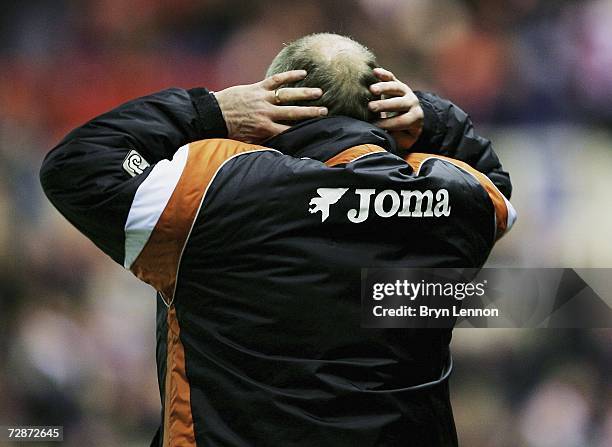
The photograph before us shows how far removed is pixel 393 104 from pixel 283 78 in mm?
146

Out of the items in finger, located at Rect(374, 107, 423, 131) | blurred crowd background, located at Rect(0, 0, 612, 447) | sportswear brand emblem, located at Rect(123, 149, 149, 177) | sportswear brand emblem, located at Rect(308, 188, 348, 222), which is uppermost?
sportswear brand emblem, located at Rect(123, 149, 149, 177)

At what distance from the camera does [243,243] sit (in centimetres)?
84

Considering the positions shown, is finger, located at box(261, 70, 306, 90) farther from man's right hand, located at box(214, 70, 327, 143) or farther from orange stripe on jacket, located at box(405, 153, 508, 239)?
orange stripe on jacket, located at box(405, 153, 508, 239)

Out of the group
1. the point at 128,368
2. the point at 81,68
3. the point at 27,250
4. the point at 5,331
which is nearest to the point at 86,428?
the point at 128,368

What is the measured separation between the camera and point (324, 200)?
0.85 m

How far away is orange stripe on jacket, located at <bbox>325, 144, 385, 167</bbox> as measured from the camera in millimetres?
880

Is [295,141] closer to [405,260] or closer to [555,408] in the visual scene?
[405,260]

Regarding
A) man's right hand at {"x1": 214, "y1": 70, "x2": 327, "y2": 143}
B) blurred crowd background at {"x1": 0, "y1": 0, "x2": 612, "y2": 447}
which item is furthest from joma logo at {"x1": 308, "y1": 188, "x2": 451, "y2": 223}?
blurred crowd background at {"x1": 0, "y1": 0, "x2": 612, "y2": 447}

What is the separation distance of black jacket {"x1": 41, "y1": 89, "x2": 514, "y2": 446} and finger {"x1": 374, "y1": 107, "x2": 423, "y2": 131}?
0.10 meters

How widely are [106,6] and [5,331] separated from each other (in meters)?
0.94

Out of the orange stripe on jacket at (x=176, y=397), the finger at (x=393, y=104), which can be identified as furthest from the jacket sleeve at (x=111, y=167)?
the finger at (x=393, y=104)

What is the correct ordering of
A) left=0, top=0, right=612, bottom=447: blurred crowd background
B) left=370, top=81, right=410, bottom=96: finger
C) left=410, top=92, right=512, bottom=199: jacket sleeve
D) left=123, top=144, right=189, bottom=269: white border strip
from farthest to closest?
left=0, top=0, right=612, bottom=447: blurred crowd background, left=410, top=92, right=512, bottom=199: jacket sleeve, left=370, top=81, right=410, bottom=96: finger, left=123, top=144, right=189, bottom=269: white border strip

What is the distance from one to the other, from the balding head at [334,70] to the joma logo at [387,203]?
115mm

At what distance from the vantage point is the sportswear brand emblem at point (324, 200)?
0.85 m
